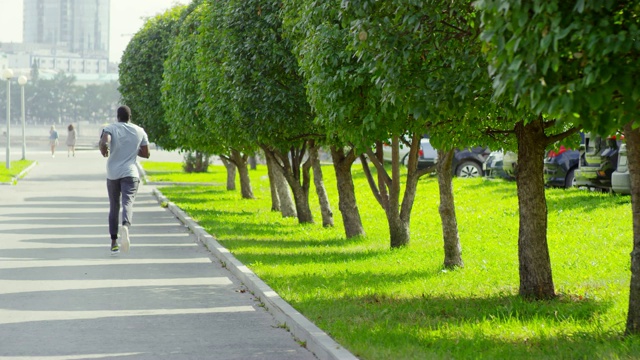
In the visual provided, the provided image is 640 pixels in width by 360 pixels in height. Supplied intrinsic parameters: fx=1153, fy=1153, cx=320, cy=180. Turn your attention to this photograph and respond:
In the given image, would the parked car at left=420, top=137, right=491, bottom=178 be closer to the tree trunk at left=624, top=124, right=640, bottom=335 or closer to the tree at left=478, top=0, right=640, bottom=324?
the tree trunk at left=624, top=124, right=640, bottom=335

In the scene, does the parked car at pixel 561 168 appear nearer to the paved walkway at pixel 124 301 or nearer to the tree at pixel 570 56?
the paved walkway at pixel 124 301

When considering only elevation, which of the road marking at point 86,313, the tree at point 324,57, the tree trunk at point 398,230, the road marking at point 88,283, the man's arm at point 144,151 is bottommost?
the road marking at point 88,283

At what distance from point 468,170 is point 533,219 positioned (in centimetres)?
2412

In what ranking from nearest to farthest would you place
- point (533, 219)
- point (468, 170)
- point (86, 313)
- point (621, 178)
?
point (86, 313) < point (533, 219) < point (621, 178) < point (468, 170)

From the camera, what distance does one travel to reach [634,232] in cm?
862

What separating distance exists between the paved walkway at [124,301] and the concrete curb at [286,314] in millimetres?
87

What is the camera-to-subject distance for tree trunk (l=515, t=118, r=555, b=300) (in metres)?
10.7

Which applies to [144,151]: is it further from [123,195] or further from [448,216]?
[448,216]

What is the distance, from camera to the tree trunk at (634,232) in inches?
330

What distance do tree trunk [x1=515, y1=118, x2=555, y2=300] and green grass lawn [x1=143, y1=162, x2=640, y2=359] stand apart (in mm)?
270

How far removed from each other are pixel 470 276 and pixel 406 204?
3.77 m

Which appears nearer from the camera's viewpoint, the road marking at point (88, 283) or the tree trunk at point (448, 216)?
the road marking at point (88, 283)

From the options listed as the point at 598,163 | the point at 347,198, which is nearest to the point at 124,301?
the point at 347,198

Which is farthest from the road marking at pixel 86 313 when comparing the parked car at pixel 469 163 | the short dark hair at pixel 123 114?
the parked car at pixel 469 163
